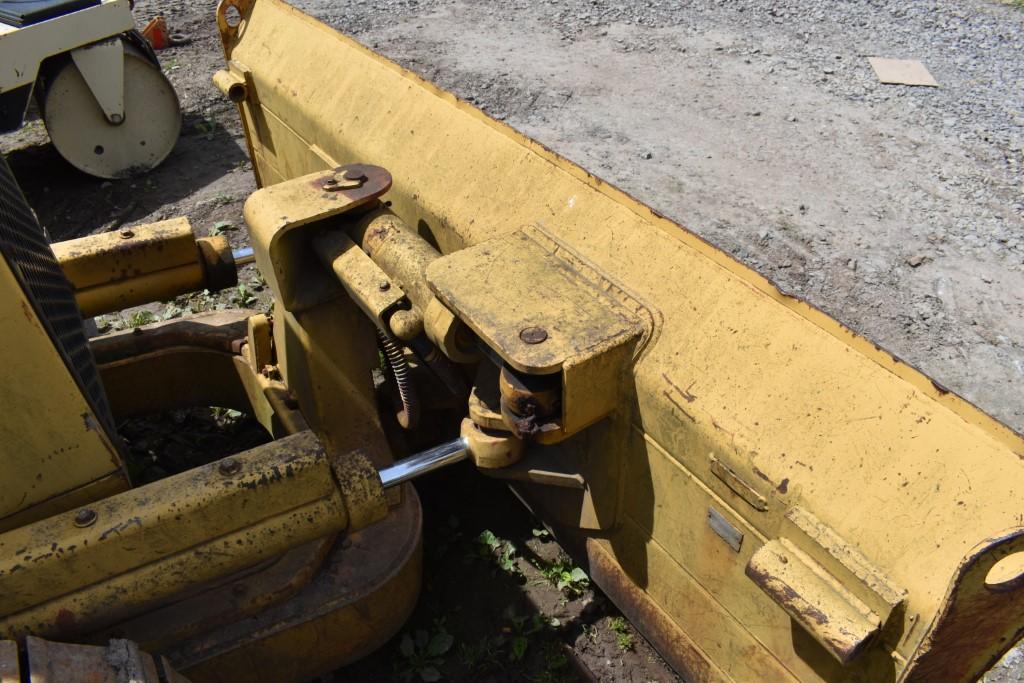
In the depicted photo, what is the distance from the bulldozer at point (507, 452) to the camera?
1251 mm

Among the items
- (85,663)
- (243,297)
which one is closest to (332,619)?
(85,663)

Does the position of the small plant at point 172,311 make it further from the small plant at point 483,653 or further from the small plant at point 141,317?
the small plant at point 483,653

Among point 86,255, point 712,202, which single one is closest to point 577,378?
point 712,202

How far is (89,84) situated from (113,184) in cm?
70

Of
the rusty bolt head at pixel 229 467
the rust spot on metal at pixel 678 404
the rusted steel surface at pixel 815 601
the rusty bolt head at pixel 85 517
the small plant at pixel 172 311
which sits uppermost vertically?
the rust spot on metal at pixel 678 404

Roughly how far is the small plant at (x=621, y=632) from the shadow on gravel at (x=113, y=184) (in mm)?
3906

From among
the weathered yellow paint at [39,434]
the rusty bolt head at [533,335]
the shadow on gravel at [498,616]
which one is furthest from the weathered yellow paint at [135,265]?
the rusty bolt head at [533,335]

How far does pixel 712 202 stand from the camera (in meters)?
2.07

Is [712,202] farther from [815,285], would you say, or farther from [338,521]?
[338,521]

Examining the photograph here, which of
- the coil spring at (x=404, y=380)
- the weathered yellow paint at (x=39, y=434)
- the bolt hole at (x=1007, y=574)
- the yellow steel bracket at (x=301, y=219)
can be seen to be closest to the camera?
the bolt hole at (x=1007, y=574)

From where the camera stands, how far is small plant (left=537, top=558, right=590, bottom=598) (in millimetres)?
2529

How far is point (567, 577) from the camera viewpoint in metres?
2.56

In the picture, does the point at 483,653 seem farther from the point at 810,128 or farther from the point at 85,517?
the point at 810,128

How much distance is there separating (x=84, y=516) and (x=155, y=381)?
1.18 m
